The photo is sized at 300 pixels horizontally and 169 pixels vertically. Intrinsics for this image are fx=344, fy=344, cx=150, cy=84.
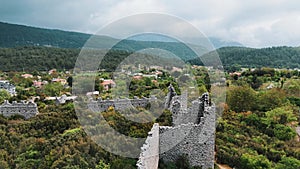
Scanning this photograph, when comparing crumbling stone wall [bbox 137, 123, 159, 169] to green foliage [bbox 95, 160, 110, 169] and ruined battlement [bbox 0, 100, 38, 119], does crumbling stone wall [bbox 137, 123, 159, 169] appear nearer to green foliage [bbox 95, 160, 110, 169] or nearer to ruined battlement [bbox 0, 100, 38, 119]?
green foliage [bbox 95, 160, 110, 169]

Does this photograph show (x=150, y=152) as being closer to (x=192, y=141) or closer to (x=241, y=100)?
(x=192, y=141)

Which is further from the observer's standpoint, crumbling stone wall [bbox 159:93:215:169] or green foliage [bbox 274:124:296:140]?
green foliage [bbox 274:124:296:140]

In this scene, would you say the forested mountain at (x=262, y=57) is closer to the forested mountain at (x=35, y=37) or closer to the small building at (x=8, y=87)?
the small building at (x=8, y=87)

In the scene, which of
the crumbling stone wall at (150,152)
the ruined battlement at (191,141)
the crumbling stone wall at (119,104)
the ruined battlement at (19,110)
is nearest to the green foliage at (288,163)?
the ruined battlement at (191,141)

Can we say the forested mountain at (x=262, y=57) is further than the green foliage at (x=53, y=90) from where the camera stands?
Yes

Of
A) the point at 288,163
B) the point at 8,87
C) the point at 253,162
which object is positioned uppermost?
the point at 253,162

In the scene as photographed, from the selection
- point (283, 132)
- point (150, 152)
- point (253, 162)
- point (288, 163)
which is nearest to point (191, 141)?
point (150, 152)

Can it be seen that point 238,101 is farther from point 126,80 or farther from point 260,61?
point 260,61

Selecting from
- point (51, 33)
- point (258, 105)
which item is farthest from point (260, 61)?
point (51, 33)

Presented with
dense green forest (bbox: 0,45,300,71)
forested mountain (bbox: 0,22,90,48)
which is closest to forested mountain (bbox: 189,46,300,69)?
dense green forest (bbox: 0,45,300,71)

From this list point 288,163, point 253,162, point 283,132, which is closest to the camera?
point 253,162

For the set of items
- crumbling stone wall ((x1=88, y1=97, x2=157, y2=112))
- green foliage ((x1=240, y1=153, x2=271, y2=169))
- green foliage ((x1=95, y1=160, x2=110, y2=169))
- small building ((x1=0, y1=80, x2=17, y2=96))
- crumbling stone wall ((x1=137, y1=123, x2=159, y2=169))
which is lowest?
small building ((x1=0, y1=80, x2=17, y2=96))
